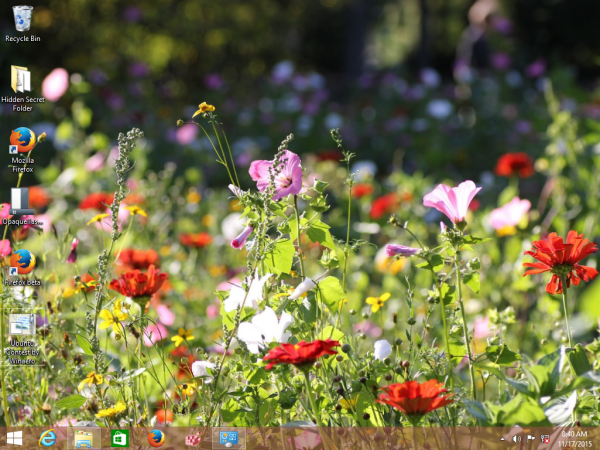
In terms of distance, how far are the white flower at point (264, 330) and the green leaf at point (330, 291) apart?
93 millimetres

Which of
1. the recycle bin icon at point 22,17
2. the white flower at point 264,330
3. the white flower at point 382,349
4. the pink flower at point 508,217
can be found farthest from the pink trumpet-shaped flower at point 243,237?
the pink flower at point 508,217

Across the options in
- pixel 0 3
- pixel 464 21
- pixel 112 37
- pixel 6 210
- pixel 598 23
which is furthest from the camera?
pixel 464 21

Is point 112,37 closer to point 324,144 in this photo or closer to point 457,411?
point 324,144

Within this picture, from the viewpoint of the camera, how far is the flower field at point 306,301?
823mm

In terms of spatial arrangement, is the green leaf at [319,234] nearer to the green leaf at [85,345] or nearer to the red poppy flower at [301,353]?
the red poppy flower at [301,353]

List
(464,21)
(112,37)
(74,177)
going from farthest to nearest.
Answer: (464,21) < (112,37) < (74,177)

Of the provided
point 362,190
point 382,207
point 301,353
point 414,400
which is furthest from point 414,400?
point 362,190

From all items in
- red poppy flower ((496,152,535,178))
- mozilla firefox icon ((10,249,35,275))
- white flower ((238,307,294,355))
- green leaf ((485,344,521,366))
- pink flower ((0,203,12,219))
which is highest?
red poppy flower ((496,152,535,178))

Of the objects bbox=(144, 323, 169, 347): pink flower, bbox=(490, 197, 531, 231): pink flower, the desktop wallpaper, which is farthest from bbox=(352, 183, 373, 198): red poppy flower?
bbox=(144, 323, 169, 347): pink flower

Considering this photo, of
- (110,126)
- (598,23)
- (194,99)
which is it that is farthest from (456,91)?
(598,23)

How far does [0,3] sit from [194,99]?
3.08 meters

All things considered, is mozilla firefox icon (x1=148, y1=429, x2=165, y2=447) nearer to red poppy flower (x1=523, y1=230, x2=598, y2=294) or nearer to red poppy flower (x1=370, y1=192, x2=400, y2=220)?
red poppy flower (x1=523, y1=230, x2=598, y2=294)

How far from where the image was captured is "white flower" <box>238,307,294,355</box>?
31.4 inches

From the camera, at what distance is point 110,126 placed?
5.19m
